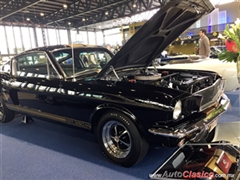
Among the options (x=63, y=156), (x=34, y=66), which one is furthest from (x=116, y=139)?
(x=34, y=66)

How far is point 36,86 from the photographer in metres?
3.22

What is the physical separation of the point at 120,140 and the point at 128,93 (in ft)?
2.05

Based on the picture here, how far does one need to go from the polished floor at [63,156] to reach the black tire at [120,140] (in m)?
0.13

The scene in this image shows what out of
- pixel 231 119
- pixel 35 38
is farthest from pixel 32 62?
pixel 35 38

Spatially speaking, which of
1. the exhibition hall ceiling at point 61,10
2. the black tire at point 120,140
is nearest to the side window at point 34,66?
the black tire at point 120,140

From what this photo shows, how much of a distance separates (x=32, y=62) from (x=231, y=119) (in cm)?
368

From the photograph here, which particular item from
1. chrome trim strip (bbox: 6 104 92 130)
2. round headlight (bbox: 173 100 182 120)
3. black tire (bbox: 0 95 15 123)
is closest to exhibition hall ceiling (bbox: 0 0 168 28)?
black tire (bbox: 0 95 15 123)

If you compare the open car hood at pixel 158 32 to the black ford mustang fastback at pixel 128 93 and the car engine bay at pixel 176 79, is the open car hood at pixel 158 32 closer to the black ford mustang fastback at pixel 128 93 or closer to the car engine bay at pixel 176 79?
the black ford mustang fastback at pixel 128 93

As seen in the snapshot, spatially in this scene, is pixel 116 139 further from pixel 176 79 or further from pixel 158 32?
pixel 158 32

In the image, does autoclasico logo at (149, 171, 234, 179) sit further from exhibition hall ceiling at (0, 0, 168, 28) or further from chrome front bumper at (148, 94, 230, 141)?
exhibition hall ceiling at (0, 0, 168, 28)

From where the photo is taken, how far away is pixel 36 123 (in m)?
4.23

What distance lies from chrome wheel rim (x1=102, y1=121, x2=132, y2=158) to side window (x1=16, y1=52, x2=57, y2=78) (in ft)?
3.90

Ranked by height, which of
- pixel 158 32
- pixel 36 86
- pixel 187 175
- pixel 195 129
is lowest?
pixel 187 175

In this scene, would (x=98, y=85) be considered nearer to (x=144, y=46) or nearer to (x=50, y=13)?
A: (x=144, y=46)
